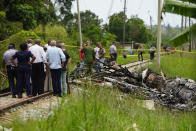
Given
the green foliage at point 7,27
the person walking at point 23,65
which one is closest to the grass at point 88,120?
the person walking at point 23,65

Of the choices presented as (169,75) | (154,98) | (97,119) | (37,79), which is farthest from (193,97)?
(97,119)

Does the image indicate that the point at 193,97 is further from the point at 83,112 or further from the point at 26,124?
the point at 26,124

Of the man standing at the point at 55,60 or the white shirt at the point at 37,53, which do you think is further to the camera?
the white shirt at the point at 37,53

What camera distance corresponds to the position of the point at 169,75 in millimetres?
13734

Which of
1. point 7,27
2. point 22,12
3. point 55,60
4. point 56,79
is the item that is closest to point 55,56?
point 55,60

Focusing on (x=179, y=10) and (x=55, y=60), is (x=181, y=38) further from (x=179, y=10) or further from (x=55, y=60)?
(x=55, y=60)

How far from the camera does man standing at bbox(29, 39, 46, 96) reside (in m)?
8.57

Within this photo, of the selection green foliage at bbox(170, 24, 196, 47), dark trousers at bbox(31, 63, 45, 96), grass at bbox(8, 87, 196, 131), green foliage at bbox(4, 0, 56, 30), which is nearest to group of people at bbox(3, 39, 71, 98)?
dark trousers at bbox(31, 63, 45, 96)

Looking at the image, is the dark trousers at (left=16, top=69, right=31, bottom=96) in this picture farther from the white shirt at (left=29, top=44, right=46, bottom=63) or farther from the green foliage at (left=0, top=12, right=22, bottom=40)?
the green foliage at (left=0, top=12, right=22, bottom=40)

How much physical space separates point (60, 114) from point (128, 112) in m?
2.43

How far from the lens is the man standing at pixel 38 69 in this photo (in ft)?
28.1

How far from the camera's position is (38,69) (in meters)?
8.77

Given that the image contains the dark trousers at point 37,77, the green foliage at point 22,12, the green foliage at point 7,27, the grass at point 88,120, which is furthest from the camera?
the green foliage at point 22,12

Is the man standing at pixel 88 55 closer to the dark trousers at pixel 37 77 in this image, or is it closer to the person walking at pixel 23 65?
the dark trousers at pixel 37 77
